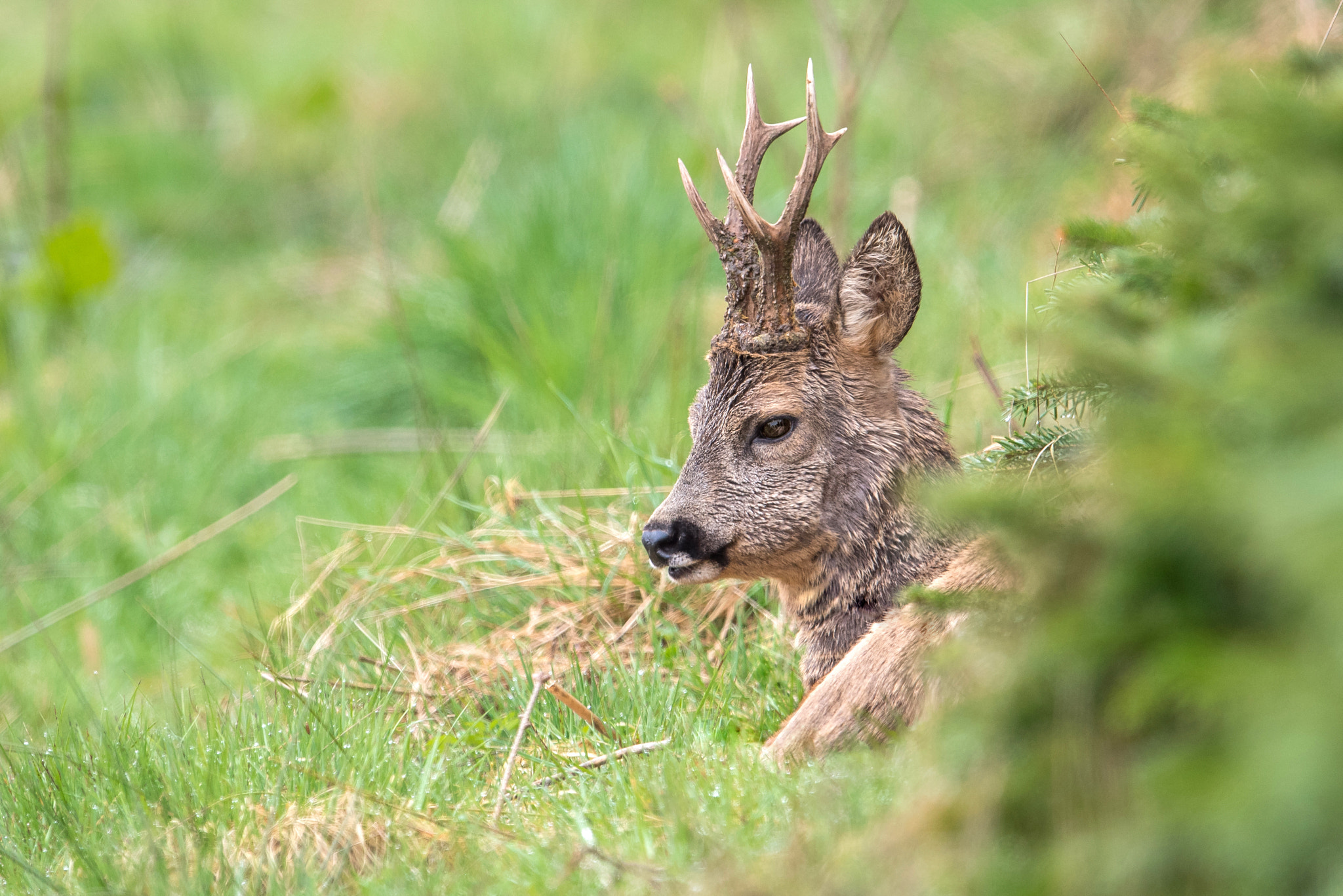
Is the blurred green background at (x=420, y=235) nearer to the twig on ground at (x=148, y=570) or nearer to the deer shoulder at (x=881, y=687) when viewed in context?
the twig on ground at (x=148, y=570)

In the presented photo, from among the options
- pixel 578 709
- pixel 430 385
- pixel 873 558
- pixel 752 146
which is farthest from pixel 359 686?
pixel 430 385

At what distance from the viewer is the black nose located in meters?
3.34

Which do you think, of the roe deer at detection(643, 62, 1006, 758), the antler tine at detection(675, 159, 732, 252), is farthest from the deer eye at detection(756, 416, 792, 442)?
the antler tine at detection(675, 159, 732, 252)

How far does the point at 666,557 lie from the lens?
337 cm

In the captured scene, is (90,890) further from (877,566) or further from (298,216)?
(298,216)

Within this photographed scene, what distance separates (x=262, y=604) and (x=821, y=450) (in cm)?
289

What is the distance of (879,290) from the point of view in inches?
138

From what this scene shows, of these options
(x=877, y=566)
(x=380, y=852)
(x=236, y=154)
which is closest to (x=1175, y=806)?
(x=380, y=852)

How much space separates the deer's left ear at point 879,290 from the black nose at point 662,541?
0.70 m

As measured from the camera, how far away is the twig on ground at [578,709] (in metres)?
3.16

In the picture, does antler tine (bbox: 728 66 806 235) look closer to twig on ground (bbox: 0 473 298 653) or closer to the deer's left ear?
the deer's left ear

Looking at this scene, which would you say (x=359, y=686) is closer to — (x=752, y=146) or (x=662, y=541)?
(x=662, y=541)

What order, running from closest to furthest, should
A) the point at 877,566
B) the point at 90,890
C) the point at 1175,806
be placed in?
1. the point at 1175,806
2. the point at 90,890
3. the point at 877,566

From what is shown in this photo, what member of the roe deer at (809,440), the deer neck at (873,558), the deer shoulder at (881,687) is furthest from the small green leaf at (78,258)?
the deer shoulder at (881,687)
